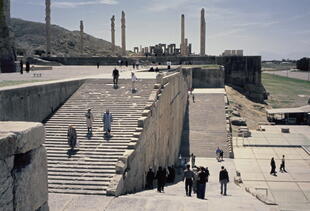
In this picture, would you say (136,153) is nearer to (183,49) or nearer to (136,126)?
(136,126)

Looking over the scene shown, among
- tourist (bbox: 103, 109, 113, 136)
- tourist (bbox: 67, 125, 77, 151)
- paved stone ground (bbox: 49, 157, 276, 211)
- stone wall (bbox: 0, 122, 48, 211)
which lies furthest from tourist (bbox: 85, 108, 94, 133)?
stone wall (bbox: 0, 122, 48, 211)

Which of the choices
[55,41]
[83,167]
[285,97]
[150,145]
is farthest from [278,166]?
[55,41]

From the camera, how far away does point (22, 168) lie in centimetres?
329

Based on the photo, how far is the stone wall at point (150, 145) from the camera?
10.1 metres

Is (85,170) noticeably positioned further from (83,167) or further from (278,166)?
(278,166)

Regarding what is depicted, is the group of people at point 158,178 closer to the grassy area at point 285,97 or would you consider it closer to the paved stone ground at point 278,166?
the paved stone ground at point 278,166

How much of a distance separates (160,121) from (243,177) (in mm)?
4710

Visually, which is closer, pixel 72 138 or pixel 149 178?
pixel 72 138

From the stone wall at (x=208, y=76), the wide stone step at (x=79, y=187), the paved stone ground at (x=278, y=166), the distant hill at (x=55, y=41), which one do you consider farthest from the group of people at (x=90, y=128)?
the distant hill at (x=55, y=41)

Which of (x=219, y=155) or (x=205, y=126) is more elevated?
(x=205, y=126)

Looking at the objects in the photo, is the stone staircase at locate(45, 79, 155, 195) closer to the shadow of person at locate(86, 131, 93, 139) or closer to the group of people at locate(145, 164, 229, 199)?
the shadow of person at locate(86, 131, 93, 139)

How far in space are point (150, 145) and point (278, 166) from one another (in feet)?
29.0

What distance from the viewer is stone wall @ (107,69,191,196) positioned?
10147 millimetres

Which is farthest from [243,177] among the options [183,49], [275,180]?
[183,49]
